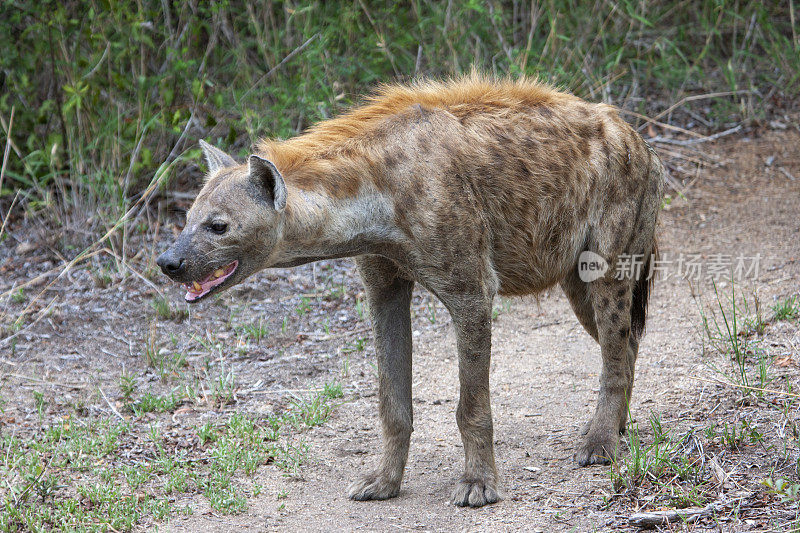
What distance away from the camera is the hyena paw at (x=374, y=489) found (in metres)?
3.58

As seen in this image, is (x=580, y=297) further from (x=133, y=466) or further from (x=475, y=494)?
(x=133, y=466)

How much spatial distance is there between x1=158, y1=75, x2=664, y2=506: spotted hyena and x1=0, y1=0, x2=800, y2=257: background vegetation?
1.97 m

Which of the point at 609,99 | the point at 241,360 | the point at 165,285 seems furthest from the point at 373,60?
the point at 241,360

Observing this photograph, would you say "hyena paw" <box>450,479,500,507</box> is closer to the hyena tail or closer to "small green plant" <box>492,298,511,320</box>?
the hyena tail

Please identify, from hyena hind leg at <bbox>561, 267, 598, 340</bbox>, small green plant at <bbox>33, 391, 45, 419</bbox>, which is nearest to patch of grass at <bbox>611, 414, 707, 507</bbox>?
hyena hind leg at <bbox>561, 267, 598, 340</bbox>

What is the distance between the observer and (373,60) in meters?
6.69

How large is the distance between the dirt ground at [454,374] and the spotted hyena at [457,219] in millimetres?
215

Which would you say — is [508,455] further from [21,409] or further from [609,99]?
[609,99]

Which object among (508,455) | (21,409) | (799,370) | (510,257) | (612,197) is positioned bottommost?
(21,409)

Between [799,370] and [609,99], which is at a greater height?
[609,99]

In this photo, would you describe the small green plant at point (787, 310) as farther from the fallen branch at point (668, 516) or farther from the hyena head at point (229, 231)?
the hyena head at point (229, 231)

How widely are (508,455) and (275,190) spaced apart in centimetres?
158

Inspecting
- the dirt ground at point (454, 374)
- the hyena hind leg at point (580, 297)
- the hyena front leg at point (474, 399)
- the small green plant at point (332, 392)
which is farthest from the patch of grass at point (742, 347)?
the small green plant at point (332, 392)

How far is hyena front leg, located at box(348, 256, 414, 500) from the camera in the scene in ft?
11.8
